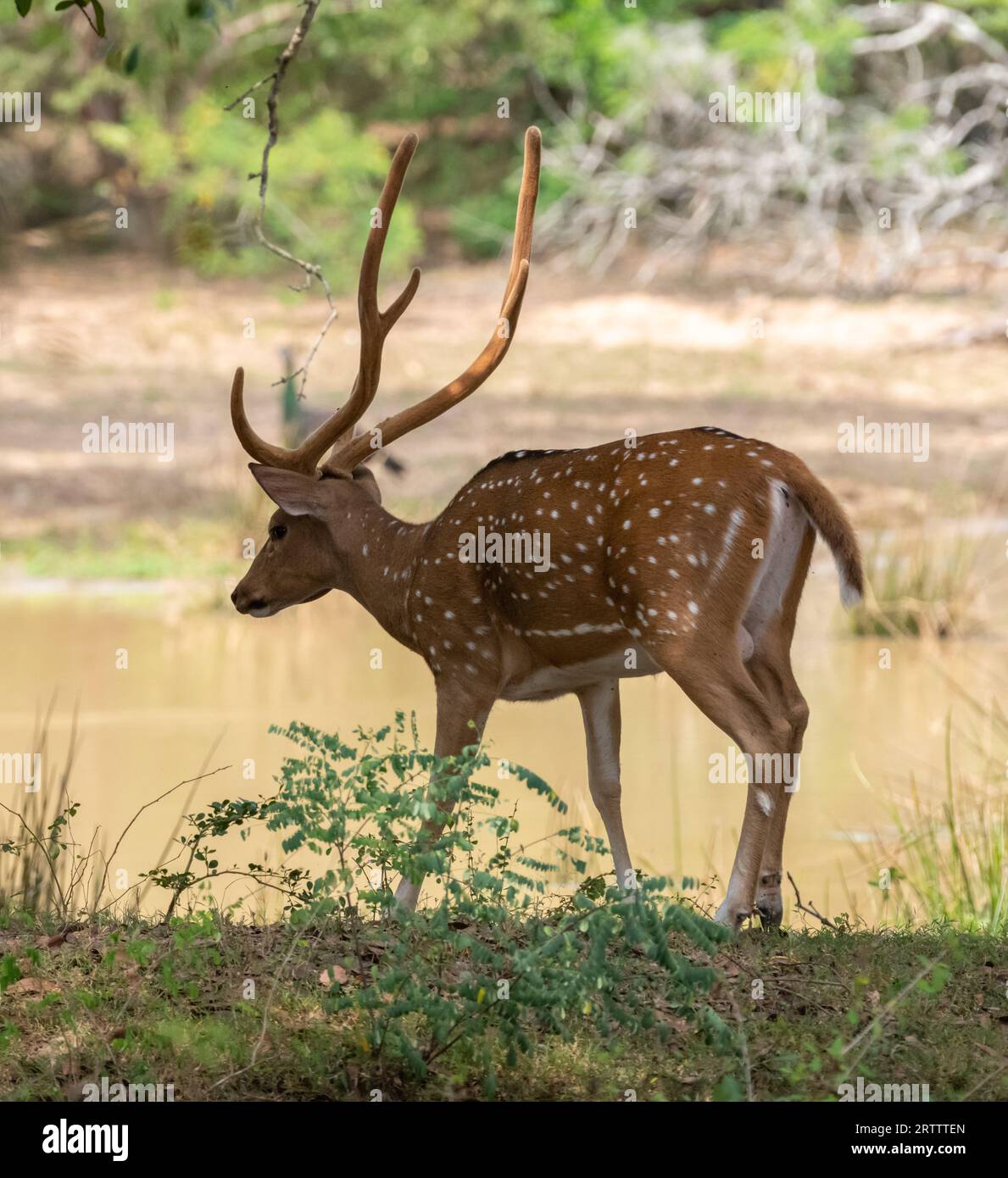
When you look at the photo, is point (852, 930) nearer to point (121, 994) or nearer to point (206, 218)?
point (121, 994)

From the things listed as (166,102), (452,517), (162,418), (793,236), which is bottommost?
(452,517)

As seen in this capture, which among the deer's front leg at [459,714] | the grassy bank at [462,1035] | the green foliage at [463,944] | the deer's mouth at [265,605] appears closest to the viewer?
the green foliage at [463,944]

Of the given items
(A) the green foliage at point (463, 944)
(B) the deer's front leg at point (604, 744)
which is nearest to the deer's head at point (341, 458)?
(B) the deer's front leg at point (604, 744)

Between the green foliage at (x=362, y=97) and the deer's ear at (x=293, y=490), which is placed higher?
the green foliage at (x=362, y=97)

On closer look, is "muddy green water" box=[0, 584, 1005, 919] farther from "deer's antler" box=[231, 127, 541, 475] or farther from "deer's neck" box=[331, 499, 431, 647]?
"deer's antler" box=[231, 127, 541, 475]

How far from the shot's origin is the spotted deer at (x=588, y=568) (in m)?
5.41

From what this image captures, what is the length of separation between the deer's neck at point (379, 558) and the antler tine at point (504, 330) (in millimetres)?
275

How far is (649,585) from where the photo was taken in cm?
543

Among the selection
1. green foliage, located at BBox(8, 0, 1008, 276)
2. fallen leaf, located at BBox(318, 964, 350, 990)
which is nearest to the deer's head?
fallen leaf, located at BBox(318, 964, 350, 990)

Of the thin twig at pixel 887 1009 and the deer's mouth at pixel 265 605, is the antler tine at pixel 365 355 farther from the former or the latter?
the thin twig at pixel 887 1009
